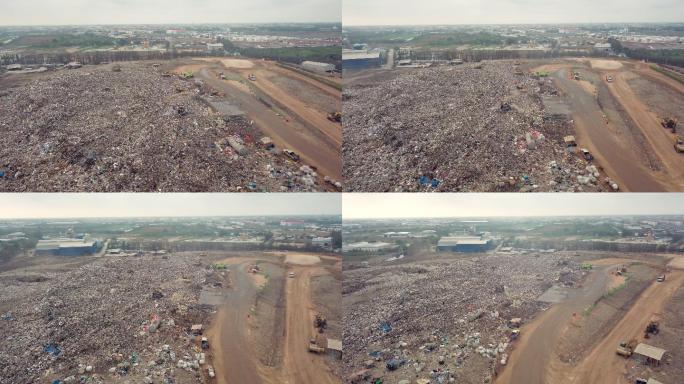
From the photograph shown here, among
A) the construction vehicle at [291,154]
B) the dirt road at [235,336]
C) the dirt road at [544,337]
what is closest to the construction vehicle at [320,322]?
the dirt road at [235,336]

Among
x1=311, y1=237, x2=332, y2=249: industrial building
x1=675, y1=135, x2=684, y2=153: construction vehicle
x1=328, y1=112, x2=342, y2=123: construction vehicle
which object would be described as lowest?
x1=311, y1=237, x2=332, y2=249: industrial building

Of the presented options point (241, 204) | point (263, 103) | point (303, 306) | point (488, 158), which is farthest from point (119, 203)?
point (488, 158)

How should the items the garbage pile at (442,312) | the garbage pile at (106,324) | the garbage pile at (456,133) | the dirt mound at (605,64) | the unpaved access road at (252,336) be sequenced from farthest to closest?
the dirt mound at (605,64), the garbage pile at (442,312), the unpaved access road at (252,336), the garbage pile at (456,133), the garbage pile at (106,324)

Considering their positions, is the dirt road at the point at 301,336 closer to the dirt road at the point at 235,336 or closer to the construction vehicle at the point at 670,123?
the dirt road at the point at 235,336

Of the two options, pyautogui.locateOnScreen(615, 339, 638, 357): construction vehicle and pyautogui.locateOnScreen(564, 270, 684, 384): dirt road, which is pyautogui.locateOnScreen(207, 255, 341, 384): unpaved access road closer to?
pyautogui.locateOnScreen(564, 270, 684, 384): dirt road

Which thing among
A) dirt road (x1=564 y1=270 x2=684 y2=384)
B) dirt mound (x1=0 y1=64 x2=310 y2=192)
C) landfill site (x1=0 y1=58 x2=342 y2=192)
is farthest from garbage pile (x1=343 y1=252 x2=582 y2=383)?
dirt mound (x1=0 y1=64 x2=310 y2=192)

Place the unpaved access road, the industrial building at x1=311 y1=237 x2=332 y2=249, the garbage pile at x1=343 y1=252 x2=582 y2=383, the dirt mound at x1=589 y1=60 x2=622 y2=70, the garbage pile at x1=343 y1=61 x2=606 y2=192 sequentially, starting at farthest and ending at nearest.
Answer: the industrial building at x1=311 y1=237 x2=332 y2=249 → the dirt mound at x1=589 y1=60 x2=622 y2=70 → the garbage pile at x1=343 y1=252 x2=582 y2=383 → the unpaved access road → the garbage pile at x1=343 y1=61 x2=606 y2=192
